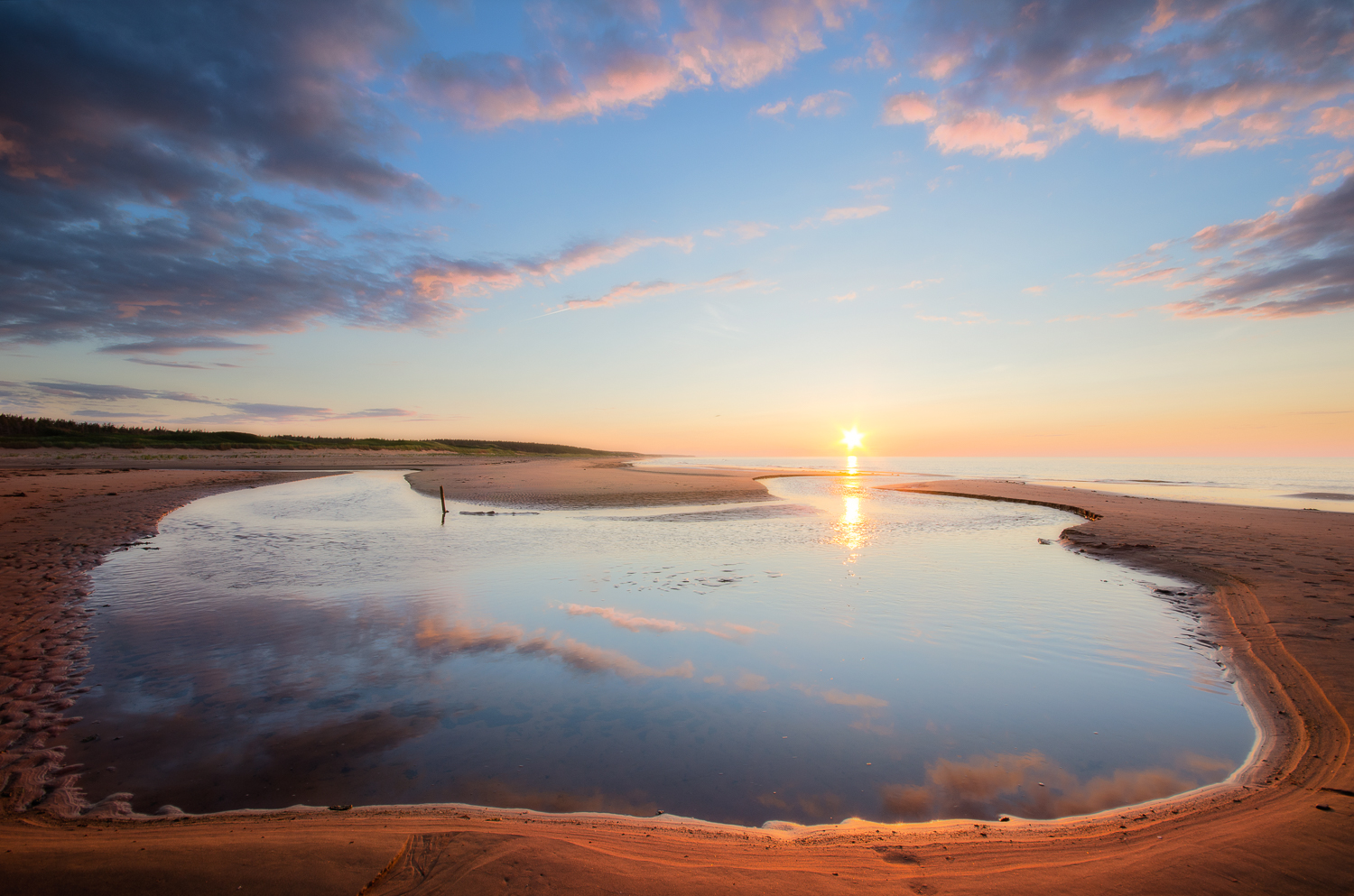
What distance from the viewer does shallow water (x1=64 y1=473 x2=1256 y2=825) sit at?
527 centimetres

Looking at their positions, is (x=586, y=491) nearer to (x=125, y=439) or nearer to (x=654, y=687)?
(x=654, y=687)

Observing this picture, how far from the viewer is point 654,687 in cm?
765

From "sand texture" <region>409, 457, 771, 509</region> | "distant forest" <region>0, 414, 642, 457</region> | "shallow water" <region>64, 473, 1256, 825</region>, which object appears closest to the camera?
"shallow water" <region>64, 473, 1256, 825</region>

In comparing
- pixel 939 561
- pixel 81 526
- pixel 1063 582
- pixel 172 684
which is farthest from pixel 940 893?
pixel 81 526

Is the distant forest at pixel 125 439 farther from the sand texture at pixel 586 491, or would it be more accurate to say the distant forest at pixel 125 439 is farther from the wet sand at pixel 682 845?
the wet sand at pixel 682 845

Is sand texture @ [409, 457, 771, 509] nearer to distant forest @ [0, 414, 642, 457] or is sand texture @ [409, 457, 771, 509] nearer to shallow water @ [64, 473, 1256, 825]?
shallow water @ [64, 473, 1256, 825]

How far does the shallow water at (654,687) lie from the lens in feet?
17.3

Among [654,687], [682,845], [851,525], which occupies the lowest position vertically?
[654,687]

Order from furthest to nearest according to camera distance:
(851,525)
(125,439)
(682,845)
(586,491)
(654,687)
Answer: (125,439), (586,491), (851,525), (654,687), (682,845)

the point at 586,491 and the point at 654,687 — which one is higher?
the point at 586,491

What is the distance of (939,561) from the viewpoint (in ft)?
53.2

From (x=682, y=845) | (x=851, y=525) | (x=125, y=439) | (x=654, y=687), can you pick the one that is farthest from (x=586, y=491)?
(x=125, y=439)

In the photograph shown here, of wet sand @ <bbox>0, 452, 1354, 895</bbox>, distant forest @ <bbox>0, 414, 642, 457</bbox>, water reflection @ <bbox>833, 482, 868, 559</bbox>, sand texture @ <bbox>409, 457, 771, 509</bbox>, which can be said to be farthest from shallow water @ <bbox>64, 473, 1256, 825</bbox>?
distant forest @ <bbox>0, 414, 642, 457</bbox>

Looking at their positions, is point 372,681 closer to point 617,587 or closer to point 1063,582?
point 617,587
